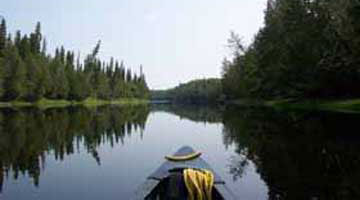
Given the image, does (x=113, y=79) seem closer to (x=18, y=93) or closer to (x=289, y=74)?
(x=18, y=93)

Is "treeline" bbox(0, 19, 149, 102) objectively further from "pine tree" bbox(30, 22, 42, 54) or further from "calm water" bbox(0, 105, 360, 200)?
"calm water" bbox(0, 105, 360, 200)

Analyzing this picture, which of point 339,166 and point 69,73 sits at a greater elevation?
point 69,73

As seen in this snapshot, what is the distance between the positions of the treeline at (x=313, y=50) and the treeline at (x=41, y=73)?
4155 cm

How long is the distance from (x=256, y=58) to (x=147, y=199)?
80839 millimetres

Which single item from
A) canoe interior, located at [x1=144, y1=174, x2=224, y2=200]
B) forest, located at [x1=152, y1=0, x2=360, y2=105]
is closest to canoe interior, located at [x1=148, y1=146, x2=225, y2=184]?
canoe interior, located at [x1=144, y1=174, x2=224, y2=200]

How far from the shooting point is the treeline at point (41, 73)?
8175 cm

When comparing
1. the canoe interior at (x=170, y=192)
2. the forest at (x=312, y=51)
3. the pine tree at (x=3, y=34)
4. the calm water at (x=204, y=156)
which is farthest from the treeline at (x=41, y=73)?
the canoe interior at (x=170, y=192)

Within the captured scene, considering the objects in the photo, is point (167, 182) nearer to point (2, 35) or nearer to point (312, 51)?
point (312, 51)

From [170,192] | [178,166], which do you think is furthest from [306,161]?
[170,192]

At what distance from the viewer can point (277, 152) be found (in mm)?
19844

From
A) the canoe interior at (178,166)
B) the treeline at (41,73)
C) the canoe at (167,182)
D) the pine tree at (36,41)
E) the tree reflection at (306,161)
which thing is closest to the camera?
the canoe at (167,182)

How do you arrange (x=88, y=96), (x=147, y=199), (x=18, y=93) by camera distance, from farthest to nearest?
1. (x=88, y=96)
2. (x=18, y=93)
3. (x=147, y=199)

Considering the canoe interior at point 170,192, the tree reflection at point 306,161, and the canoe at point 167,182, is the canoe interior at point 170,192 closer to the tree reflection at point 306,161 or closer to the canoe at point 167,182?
the canoe at point 167,182

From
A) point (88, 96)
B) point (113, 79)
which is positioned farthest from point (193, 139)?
point (113, 79)
